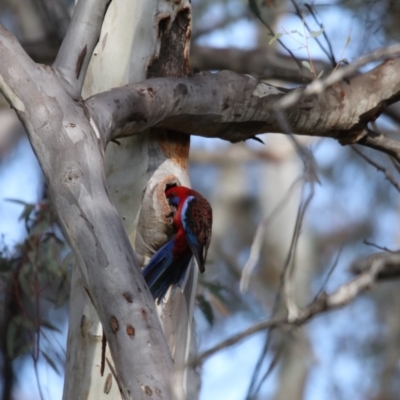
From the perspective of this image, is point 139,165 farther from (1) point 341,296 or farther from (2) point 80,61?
(1) point 341,296

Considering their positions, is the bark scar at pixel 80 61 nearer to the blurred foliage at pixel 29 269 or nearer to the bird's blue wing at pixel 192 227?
the bird's blue wing at pixel 192 227

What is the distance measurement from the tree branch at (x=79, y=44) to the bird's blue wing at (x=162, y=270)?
0.48 meters

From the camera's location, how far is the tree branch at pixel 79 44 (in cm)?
130

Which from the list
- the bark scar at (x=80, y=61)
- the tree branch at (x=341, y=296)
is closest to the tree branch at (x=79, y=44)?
the bark scar at (x=80, y=61)

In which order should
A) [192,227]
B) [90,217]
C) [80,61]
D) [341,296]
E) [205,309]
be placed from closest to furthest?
1. [341,296]
2. [90,217]
3. [80,61]
4. [192,227]
5. [205,309]

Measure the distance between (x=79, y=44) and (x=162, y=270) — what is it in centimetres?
55

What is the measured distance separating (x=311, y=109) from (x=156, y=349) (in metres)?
0.99

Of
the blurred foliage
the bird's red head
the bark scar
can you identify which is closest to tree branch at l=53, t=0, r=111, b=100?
the bark scar

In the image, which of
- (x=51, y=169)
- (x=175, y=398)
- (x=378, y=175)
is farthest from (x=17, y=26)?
(x=175, y=398)

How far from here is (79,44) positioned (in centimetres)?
135

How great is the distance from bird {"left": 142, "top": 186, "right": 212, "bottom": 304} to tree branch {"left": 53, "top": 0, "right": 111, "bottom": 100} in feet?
1.35

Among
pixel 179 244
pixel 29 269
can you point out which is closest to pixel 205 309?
pixel 29 269

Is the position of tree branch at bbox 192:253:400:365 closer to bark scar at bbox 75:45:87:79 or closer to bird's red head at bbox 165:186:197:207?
bark scar at bbox 75:45:87:79

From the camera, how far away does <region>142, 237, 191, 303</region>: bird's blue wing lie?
5.32 feet
